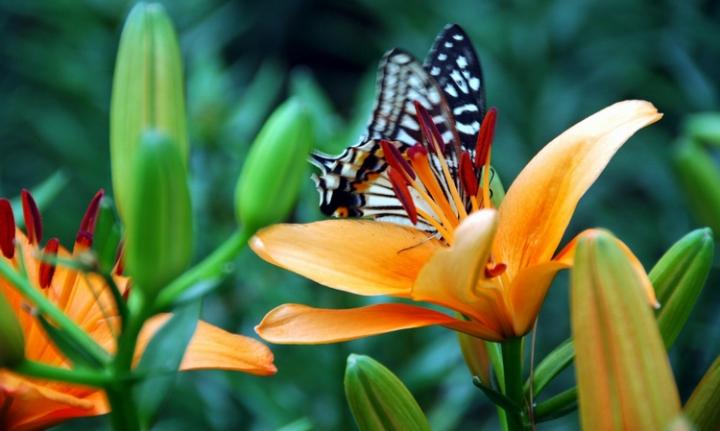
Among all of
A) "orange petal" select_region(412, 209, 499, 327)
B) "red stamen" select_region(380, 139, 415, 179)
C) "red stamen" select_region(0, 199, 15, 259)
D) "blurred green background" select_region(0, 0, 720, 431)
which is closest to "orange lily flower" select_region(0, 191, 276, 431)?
"red stamen" select_region(0, 199, 15, 259)

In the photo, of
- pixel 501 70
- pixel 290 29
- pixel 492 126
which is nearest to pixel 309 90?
pixel 501 70

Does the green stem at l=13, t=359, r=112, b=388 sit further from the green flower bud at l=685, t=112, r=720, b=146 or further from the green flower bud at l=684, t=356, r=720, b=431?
the green flower bud at l=685, t=112, r=720, b=146

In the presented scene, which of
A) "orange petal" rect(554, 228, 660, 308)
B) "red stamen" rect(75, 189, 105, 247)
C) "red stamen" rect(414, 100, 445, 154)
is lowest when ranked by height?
"orange petal" rect(554, 228, 660, 308)

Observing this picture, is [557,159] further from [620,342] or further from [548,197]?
[620,342]

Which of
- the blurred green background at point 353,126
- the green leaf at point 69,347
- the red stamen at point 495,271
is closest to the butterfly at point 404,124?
the red stamen at point 495,271

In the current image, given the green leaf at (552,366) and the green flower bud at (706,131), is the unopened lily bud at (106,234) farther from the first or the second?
the green flower bud at (706,131)

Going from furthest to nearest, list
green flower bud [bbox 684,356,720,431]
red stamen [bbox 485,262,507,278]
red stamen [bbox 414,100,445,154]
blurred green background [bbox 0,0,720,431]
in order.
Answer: blurred green background [bbox 0,0,720,431] → red stamen [bbox 414,100,445,154] → red stamen [bbox 485,262,507,278] → green flower bud [bbox 684,356,720,431]
